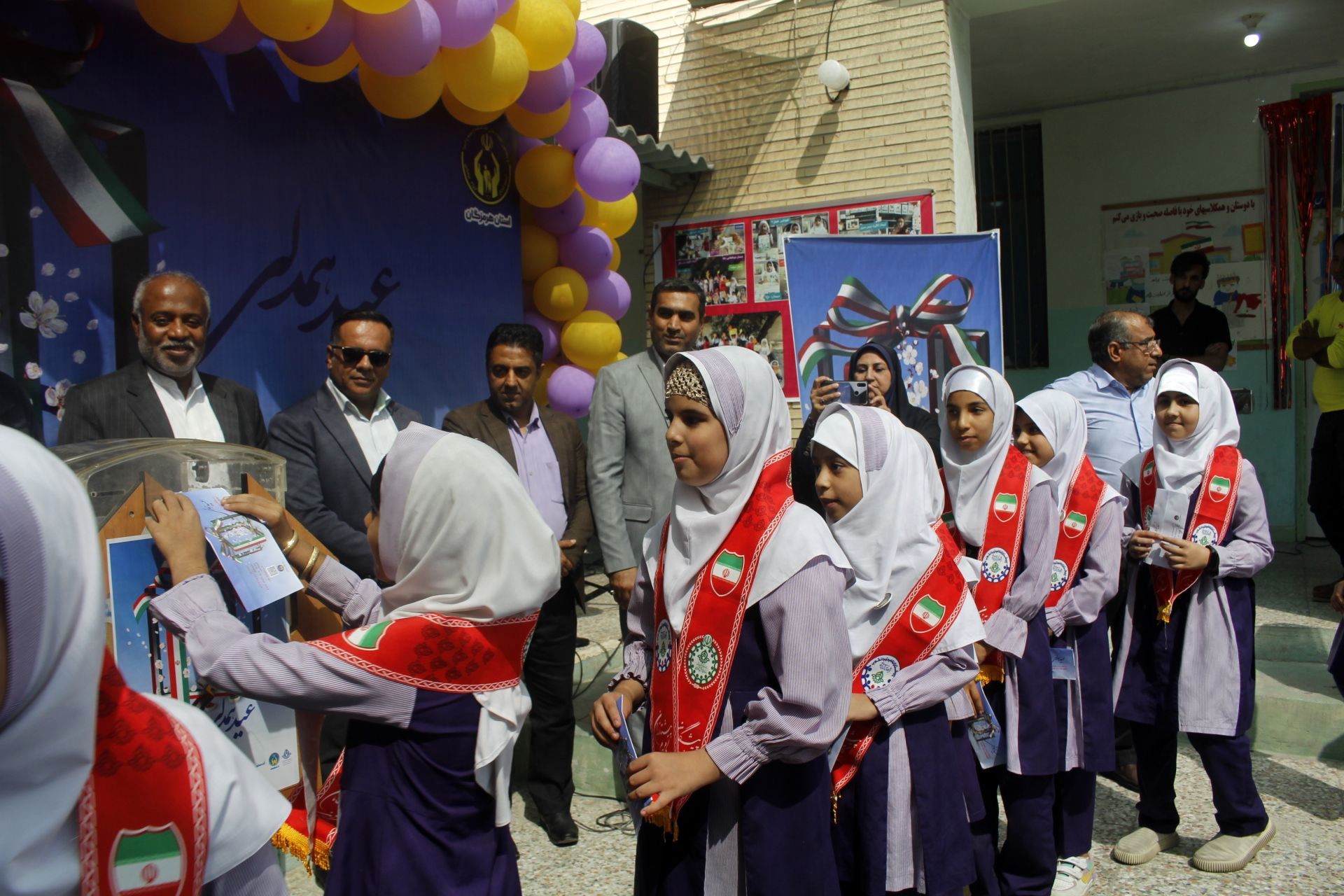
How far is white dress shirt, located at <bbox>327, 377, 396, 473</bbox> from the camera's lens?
3.50 m

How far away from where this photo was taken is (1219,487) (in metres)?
3.37

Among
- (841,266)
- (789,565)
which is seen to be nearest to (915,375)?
(841,266)

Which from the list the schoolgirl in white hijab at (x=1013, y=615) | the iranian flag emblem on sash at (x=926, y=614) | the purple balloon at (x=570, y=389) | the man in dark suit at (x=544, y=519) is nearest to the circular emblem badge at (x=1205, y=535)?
the schoolgirl in white hijab at (x=1013, y=615)

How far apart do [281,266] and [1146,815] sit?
4.02 metres

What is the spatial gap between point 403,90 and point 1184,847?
420 cm

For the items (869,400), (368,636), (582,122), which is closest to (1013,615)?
(869,400)

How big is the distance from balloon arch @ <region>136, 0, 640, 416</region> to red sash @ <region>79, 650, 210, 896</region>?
9.49 ft

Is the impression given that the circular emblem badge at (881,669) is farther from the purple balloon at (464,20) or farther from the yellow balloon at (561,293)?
the yellow balloon at (561,293)

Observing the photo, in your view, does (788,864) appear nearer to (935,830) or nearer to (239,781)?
(935,830)

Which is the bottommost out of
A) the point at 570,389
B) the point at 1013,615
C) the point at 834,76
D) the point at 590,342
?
the point at 1013,615

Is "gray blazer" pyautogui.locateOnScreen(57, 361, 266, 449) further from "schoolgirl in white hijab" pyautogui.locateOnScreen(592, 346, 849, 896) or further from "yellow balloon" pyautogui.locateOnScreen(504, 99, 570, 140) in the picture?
"yellow balloon" pyautogui.locateOnScreen(504, 99, 570, 140)

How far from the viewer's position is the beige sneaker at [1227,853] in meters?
3.29

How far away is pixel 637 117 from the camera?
6996 mm

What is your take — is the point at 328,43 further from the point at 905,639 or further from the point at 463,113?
the point at 905,639
